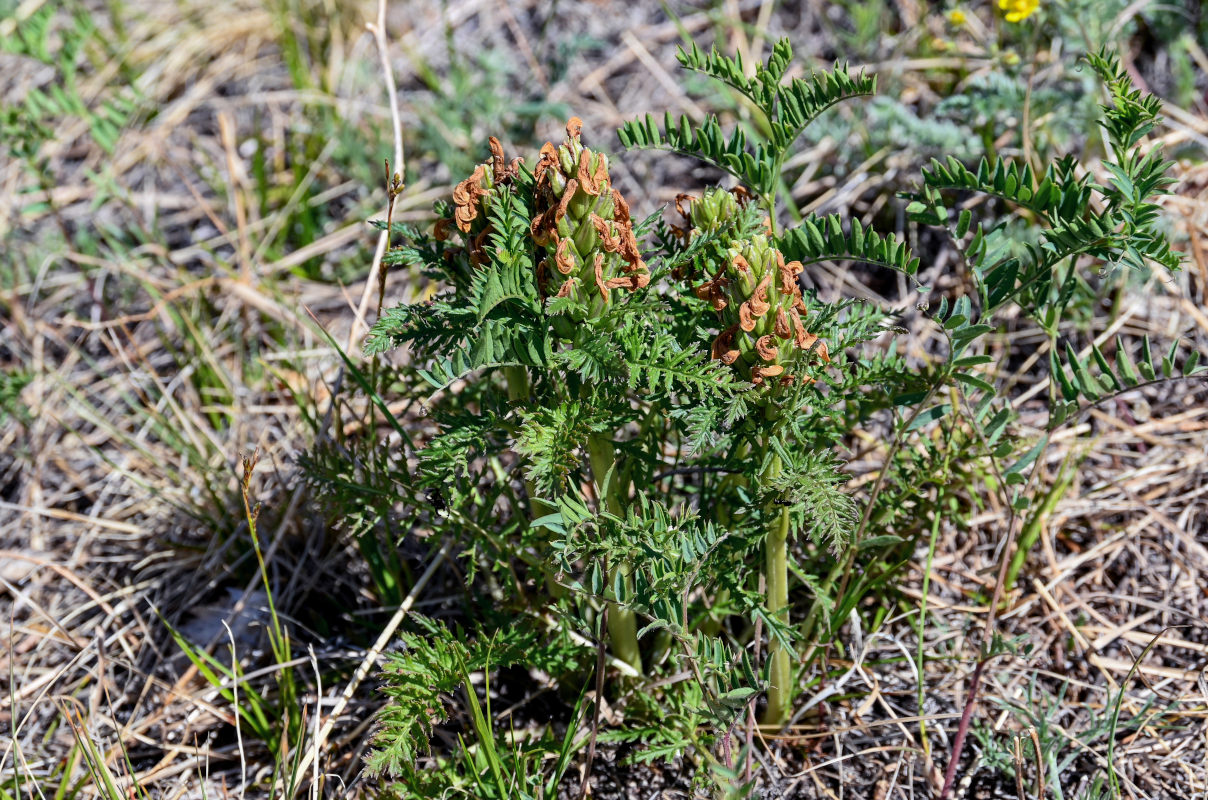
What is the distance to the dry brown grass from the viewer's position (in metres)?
2.41

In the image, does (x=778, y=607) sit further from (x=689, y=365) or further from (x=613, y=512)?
(x=689, y=365)

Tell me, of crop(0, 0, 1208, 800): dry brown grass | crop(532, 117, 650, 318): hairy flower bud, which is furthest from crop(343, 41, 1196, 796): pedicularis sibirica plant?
crop(0, 0, 1208, 800): dry brown grass

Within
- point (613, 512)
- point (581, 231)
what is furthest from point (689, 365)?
point (613, 512)

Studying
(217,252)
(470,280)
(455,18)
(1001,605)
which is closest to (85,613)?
(217,252)

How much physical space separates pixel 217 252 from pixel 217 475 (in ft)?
4.32

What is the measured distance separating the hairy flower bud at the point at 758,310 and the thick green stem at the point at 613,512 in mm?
334

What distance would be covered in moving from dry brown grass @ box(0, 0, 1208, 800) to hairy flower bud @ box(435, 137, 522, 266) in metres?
1.18

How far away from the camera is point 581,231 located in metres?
1.69

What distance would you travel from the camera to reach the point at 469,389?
2262 millimetres

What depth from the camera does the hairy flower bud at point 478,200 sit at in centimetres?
175

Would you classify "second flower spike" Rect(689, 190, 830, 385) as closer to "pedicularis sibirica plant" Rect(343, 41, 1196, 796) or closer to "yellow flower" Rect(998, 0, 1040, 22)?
"pedicularis sibirica plant" Rect(343, 41, 1196, 796)

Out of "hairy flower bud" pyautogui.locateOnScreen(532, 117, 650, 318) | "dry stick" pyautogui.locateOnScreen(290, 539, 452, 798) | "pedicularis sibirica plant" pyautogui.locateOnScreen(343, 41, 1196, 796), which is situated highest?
"hairy flower bud" pyautogui.locateOnScreen(532, 117, 650, 318)

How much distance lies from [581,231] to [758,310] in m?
0.33

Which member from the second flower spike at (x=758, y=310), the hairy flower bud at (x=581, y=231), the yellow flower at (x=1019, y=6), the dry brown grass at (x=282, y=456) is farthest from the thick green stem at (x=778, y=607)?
the yellow flower at (x=1019, y=6)
